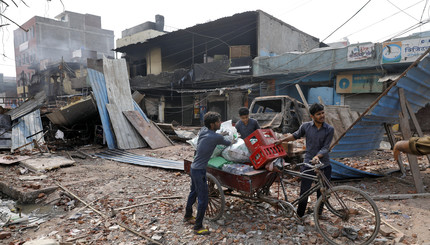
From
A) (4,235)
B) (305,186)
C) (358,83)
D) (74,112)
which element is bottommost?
(4,235)

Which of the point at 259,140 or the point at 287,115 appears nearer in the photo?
the point at 259,140

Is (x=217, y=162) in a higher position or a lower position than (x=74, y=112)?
lower

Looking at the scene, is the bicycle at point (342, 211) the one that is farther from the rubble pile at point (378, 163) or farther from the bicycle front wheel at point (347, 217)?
the rubble pile at point (378, 163)

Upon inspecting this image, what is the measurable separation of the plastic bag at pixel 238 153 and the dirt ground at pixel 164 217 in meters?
0.91

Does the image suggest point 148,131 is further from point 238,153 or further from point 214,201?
point 238,153

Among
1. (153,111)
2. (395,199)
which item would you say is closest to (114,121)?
(395,199)

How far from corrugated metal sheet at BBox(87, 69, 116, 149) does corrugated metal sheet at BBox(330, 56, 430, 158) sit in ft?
26.5

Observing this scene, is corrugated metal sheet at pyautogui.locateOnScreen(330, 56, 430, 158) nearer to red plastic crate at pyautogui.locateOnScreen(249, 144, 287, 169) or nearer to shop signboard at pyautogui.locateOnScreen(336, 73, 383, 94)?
red plastic crate at pyautogui.locateOnScreen(249, 144, 287, 169)

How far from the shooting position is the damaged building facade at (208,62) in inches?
674

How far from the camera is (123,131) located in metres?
10.4

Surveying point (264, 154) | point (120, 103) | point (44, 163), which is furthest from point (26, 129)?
point (264, 154)

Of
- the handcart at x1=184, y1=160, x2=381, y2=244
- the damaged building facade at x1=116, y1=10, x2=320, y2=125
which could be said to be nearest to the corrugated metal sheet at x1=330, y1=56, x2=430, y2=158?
the handcart at x1=184, y1=160, x2=381, y2=244

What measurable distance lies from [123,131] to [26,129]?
3.73 meters

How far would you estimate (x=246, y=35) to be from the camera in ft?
60.5
